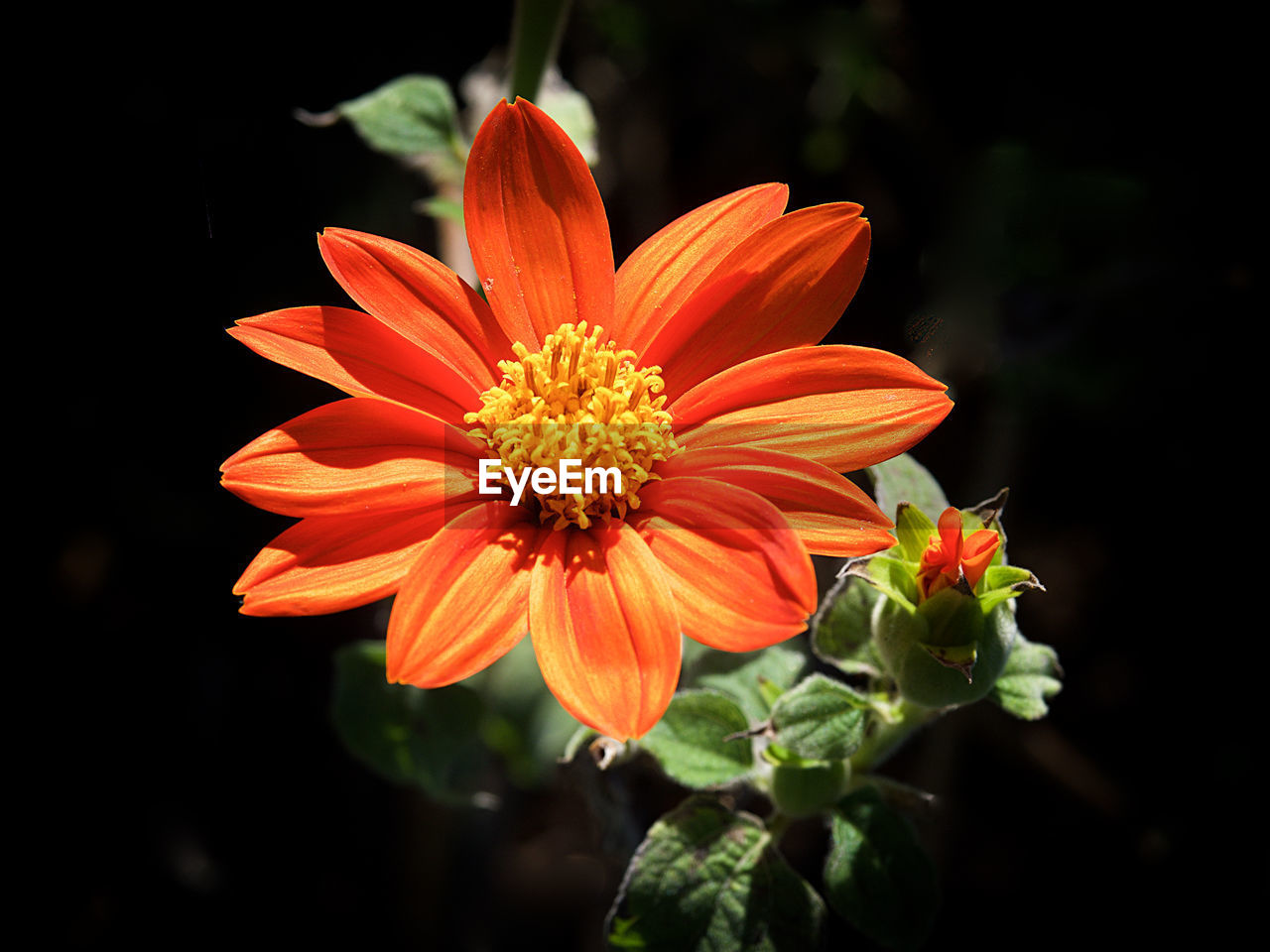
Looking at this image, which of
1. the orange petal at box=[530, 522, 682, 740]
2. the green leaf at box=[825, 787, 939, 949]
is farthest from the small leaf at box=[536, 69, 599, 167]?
the green leaf at box=[825, 787, 939, 949]

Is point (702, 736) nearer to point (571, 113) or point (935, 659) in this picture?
point (935, 659)

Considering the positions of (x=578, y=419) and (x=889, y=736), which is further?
(x=889, y=736)

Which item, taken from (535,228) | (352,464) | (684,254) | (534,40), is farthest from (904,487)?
(534,40)

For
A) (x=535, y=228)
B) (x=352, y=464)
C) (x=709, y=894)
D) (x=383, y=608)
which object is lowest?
(x=709, y=894)

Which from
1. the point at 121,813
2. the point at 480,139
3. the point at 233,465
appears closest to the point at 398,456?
the point at 233,465

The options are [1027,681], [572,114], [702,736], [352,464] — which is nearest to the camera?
[352,464]

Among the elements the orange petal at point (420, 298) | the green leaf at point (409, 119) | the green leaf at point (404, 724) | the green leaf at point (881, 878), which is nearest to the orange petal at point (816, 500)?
the orange petal at point (420, 298)

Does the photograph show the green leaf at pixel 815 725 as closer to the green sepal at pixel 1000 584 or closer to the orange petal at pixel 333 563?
the green sepal at pixel 1000 584
